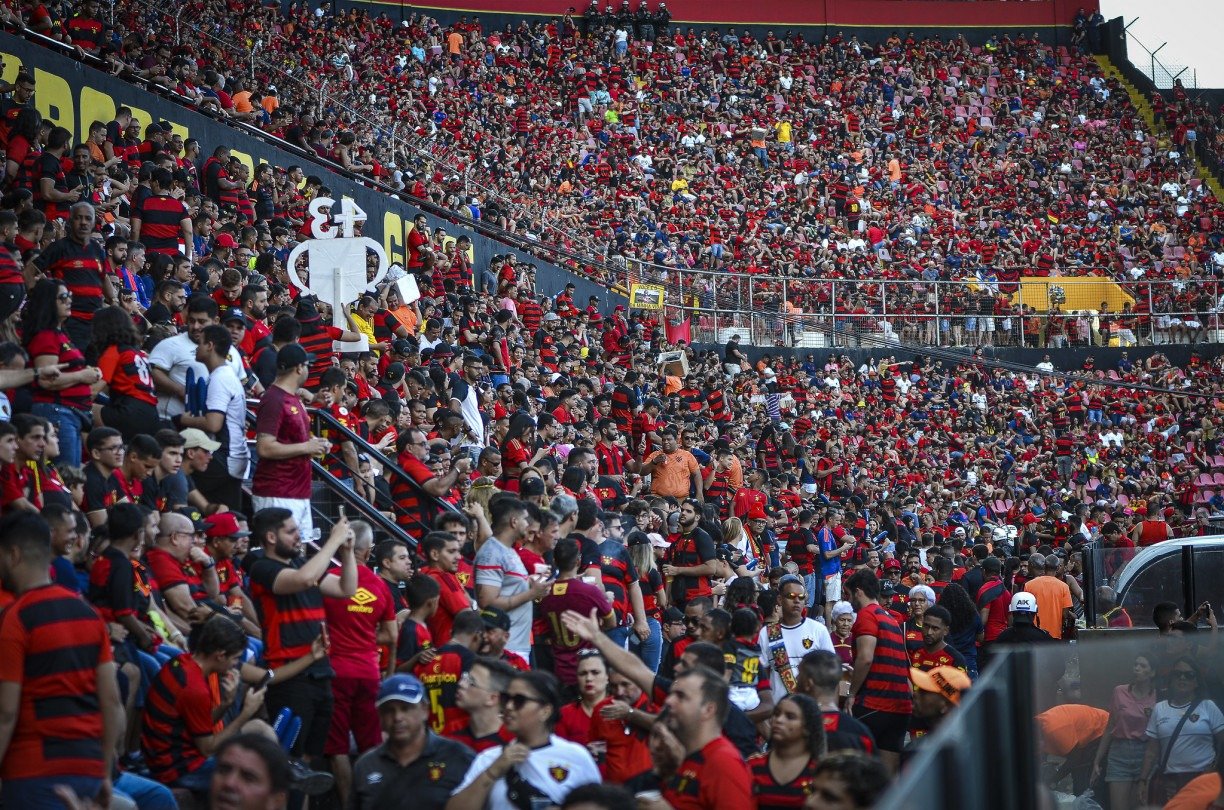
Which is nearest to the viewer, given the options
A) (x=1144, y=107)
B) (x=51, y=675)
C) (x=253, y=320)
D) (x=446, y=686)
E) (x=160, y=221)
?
(x=51, y=675)

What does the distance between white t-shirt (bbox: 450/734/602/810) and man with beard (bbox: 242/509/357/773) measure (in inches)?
66.2

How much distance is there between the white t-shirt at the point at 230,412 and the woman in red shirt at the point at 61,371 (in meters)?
0.75

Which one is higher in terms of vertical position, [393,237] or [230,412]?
[393,237]

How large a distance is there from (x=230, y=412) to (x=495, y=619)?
7.89 ft

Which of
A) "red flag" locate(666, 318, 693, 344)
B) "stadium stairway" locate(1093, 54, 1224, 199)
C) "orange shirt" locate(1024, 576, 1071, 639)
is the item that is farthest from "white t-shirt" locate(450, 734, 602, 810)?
"stadium stairway" locate(1093, 54, 1224, 199)

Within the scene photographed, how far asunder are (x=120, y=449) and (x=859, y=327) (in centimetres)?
2541

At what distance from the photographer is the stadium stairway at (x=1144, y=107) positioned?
4147 cm

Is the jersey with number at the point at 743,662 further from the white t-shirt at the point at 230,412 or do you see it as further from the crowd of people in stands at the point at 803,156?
the crowd of people in stands at the point at 803,156

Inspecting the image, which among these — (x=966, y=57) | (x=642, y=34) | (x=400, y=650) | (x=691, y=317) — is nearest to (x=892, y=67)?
(x=966, y=57)

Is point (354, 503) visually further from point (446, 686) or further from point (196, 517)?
point (446, 686)

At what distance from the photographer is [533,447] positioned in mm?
12695

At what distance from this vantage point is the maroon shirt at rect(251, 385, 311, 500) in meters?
8.23

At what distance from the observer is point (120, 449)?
7457 mm

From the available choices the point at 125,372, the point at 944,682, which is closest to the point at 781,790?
the point at 944,682
